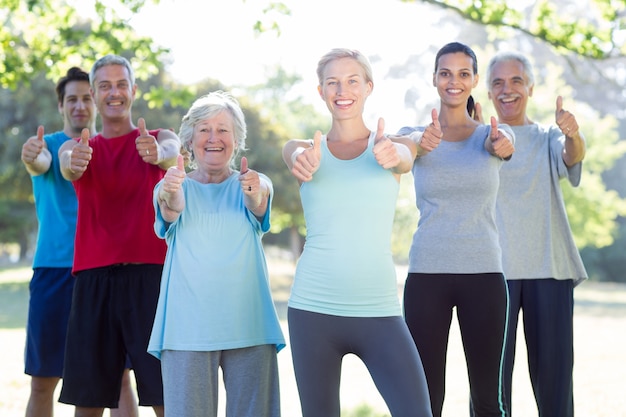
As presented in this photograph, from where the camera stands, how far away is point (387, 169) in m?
3.84

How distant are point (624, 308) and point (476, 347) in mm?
22754

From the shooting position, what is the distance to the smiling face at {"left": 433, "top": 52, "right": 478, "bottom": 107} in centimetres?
445

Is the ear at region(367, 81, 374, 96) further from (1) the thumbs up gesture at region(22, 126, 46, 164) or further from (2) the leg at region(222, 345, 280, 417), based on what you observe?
(1) the thumbs up gesture at region(22, 126, 46, 164)

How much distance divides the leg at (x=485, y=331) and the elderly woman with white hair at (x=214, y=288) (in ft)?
3.23

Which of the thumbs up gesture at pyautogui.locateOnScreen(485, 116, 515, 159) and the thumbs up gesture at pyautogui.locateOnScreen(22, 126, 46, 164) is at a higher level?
the thumbs up gesture at pyautogui.locateOnScreen(485, 116, 515, 159)

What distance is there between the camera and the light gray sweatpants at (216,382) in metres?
3.96

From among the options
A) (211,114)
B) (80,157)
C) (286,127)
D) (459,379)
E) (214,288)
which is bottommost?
(459,379)

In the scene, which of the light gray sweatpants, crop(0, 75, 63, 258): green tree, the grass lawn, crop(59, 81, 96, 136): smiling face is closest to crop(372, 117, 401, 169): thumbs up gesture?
the light gray sweatpants

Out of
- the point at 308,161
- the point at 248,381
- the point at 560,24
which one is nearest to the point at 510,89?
the point at 308,161

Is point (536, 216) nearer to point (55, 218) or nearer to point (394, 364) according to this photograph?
point (394, 364)

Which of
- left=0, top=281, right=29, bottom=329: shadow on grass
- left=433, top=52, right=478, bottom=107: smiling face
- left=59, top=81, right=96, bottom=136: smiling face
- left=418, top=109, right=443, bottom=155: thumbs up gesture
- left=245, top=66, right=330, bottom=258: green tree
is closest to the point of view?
left=418, top=109, right=443, bottom=155: thumbs up gesture

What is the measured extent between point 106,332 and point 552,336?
261cm

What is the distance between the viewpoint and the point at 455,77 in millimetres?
4457

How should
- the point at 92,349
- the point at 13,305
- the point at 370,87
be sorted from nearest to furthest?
the point at 370,87, the point at 92,349, the point at 13,305
